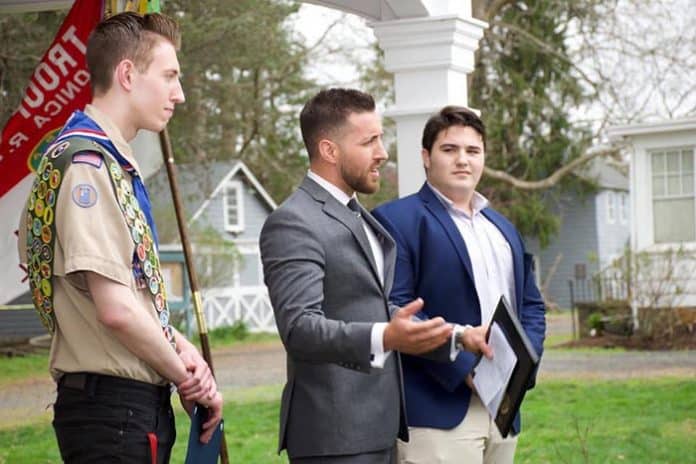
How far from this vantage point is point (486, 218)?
4.16 meters

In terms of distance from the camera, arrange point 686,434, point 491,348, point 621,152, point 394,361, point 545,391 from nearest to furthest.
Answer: point 491,348, point 394,361, point 686,434, point 545,391, point 621,152

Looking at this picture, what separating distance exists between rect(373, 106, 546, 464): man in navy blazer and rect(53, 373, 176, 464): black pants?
1231 mm

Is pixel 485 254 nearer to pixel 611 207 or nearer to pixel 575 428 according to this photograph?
pixel 575 428

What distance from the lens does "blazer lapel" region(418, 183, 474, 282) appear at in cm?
397

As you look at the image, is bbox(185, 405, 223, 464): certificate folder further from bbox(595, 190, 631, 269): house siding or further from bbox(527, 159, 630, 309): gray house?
bbox(595, 190, 631, 269): house siding

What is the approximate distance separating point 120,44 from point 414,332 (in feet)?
3.22

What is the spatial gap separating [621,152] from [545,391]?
48.6 ft

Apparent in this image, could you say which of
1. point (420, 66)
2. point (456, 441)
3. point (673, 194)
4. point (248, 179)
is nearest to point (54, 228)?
point (456, 441)

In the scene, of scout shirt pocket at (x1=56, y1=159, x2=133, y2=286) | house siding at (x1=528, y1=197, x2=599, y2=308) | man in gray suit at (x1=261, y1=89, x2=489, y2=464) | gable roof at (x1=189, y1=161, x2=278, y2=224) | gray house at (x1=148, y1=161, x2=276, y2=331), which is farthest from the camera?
house siding at (x1=528, y1=197, x2=599, y2=308)

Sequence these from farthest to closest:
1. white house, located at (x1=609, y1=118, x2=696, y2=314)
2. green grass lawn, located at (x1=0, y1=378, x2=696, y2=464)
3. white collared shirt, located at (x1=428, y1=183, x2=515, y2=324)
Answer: white house, located at (x1=609, y1=118, x2=696, y2=314) < green grass lawn, located at (x1=0, y1=378, x2=696, y2=464) < white collared shirt, located at (x1=428, y1=183, x2=515, y2=324)

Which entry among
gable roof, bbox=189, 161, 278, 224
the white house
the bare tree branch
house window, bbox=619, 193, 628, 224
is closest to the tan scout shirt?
the white house

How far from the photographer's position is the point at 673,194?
736 inches

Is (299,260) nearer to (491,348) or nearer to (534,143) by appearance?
(491,348)

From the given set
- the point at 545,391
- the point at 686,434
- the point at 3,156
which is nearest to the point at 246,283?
the point at 545,391
